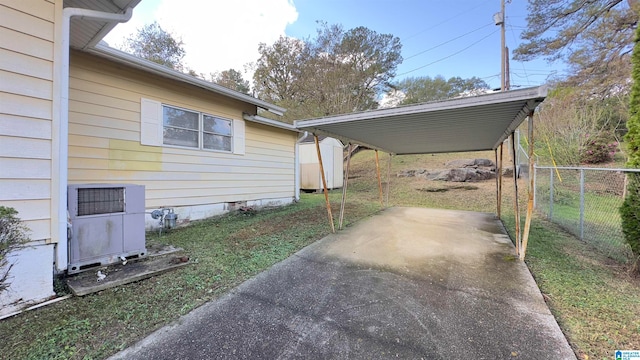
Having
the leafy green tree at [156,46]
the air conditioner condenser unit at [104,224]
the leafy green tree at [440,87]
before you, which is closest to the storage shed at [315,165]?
the air conditioner condenser unit at [104,224]

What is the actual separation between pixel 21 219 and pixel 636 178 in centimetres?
655

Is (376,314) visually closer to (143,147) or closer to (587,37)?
(143,147)

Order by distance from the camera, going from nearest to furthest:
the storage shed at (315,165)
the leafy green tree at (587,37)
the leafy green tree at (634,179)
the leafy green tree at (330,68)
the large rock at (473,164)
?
the leafy green tree at (634,179)
the leafy green tree at (587,37)
the storage shed at (315,165)
the large rock at (473,164)
the leafy green tree at (330,68)

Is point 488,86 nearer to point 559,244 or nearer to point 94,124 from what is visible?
point 559,244

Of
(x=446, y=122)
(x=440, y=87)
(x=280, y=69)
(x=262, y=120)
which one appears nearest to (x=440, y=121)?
(x=446, y=122)

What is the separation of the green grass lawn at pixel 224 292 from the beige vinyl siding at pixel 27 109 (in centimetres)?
93

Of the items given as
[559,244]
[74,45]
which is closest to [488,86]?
[559,244]

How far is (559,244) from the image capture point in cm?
409

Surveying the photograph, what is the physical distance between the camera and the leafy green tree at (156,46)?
13289 millimetres

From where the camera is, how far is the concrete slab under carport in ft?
5.70

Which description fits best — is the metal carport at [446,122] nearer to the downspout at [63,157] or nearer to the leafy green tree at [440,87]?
the downspout at [63,157]

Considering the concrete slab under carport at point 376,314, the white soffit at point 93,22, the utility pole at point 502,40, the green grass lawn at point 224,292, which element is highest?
the utility pole at point 502,40

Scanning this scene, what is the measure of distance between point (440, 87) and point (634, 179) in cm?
1993

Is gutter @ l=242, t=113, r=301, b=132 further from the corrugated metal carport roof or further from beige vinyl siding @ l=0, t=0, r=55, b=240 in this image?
beige vinyl siding @ l=0, t=0, r=55, b=240
